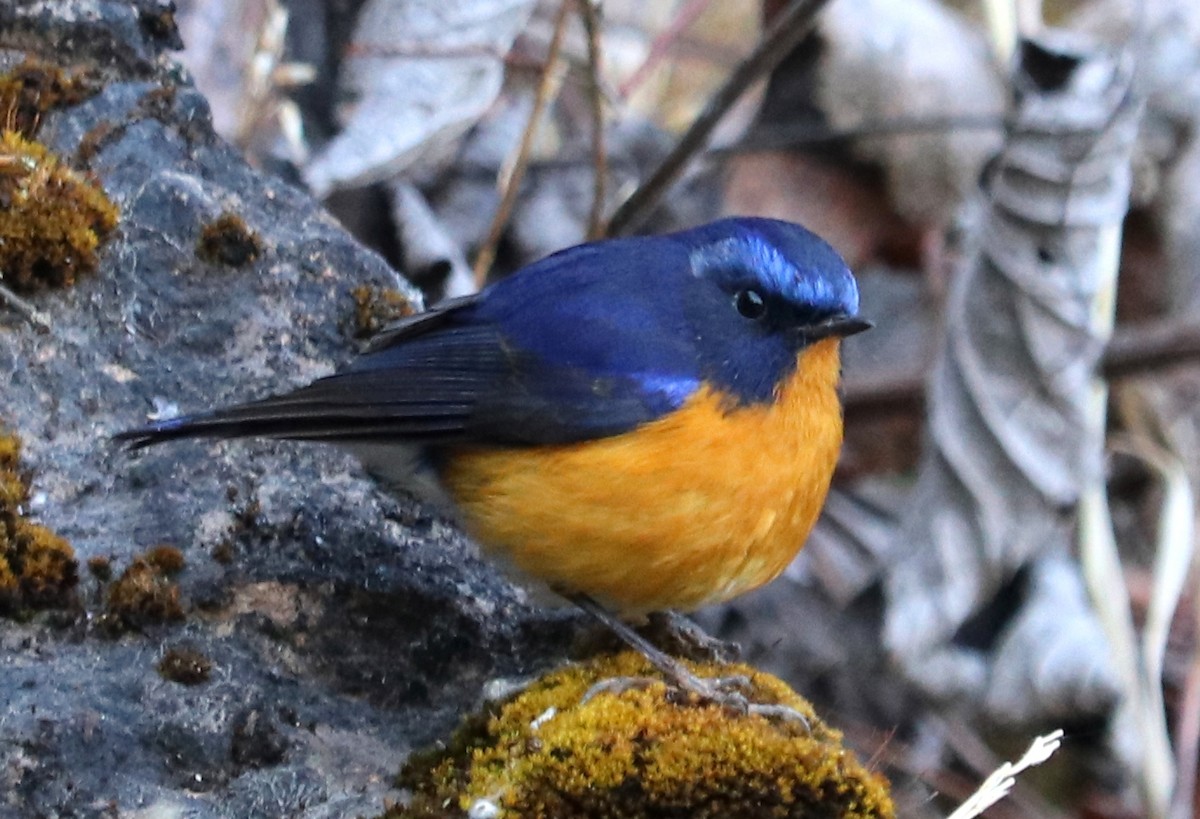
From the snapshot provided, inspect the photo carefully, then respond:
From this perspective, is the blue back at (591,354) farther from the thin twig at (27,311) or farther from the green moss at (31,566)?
the thin twig at (27,311)

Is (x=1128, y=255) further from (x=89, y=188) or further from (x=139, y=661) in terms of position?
(x=139, y=661)

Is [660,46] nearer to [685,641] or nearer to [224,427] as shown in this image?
[685,641]

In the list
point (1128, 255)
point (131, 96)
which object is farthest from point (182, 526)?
point (1128, 255)

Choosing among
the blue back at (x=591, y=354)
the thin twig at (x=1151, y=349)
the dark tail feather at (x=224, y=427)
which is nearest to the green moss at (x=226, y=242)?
the blue back at (x=591, y=354)

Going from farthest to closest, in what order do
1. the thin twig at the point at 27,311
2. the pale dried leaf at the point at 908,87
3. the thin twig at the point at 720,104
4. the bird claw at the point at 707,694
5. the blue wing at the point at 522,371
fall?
1. the pale dried leaf at the point at 908,87
2. the thin twig at the point at 720,104
3. the thin twig at the point at 27,311
4. the blue wing at the point at 522,371
5. the bird claw at the point at 707,694

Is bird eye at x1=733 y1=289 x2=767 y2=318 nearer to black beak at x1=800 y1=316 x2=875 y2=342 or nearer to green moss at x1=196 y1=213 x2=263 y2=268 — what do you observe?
black beak at x1=800 y1=316 x2=875 y2=342

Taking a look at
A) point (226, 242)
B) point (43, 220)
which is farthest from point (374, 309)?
point (43, 220)
